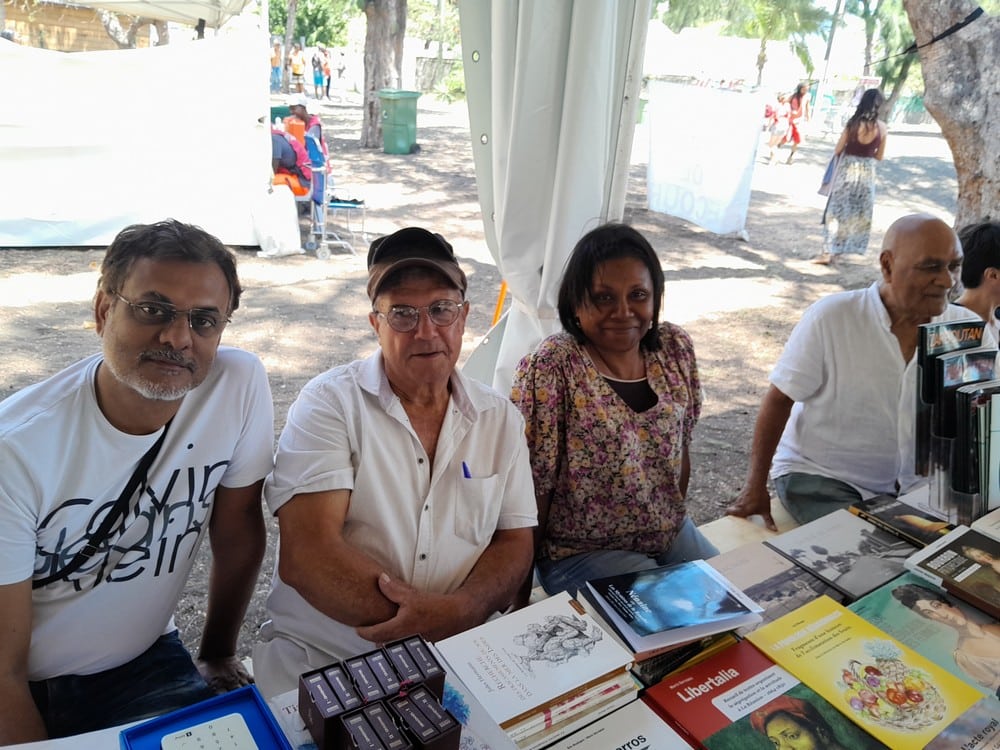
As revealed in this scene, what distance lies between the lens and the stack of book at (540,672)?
3.57 ft

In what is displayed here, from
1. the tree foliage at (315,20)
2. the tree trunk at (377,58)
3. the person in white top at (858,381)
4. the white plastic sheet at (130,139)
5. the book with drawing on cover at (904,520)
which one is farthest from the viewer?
the tree foliage at (315,20)

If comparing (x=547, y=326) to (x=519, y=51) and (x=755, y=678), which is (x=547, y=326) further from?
(x=755, y=678)

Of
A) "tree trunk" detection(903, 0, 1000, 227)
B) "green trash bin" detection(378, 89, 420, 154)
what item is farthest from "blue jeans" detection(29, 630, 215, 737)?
"green trash bin" detection(378, 89, 420, 154)

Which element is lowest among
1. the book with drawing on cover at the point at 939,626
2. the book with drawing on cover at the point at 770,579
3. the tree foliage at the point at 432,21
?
the book with drawing on cover at the point at 770,579

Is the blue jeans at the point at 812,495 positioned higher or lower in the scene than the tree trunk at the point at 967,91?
lower

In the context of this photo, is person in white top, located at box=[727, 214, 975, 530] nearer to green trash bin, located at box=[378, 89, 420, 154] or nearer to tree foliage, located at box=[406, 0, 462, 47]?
green trash bin, located at box=[378, 89, 420, 154]

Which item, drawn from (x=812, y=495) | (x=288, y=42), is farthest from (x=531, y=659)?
(x=288, y=42)

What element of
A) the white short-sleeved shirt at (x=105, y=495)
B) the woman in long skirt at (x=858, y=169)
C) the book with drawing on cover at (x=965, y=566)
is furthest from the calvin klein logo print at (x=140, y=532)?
the woman in long skirt at (x=858, y=169)

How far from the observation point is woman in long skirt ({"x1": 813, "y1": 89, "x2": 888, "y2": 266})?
24.4 ft

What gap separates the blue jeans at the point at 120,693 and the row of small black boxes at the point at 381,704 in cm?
81

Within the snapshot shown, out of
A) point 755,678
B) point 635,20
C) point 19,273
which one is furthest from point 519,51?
point 19,273

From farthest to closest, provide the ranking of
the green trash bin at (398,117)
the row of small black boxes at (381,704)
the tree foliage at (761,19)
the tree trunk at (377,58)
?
1. the green trash bin at (398,117)
2. the tree trunk at (377,58)
3. the tree foliage at (761,19)
4. the row of small black boxes at (381,704)

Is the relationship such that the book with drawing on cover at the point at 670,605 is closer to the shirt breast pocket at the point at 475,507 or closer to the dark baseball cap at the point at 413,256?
the shirt breast pocket at the point at 475,507

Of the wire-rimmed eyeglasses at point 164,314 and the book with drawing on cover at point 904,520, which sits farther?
the book with drawing on cover at point 904,520
